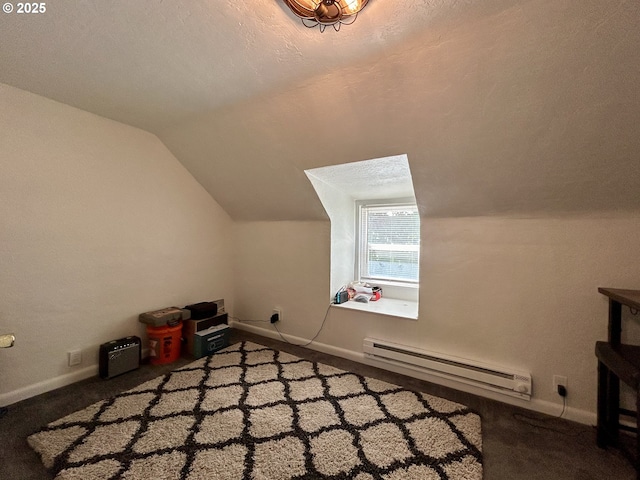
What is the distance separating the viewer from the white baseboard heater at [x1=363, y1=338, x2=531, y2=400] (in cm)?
181

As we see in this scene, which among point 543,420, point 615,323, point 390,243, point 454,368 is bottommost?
point 543,420

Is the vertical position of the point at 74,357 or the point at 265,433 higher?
→ the point at 74,357

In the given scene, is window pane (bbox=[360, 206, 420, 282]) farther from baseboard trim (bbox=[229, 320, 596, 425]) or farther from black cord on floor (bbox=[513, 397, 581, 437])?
black cord on floor (bbox=[513, 397, 581, 437])

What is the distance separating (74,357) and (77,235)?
97 cm

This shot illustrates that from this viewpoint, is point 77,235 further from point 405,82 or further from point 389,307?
point 389,307

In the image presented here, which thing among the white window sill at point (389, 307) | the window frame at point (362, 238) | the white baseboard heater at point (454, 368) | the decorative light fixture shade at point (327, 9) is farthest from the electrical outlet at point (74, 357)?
the decorative light fixture shade at point (327, 9)

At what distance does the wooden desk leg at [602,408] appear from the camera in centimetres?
146

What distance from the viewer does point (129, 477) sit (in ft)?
4.09

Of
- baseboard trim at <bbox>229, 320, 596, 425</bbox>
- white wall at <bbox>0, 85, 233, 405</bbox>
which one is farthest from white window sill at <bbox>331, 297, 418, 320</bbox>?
white wall at <bbox>0, 85, 233, 405</bbox>

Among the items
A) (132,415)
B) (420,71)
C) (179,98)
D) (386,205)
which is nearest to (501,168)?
(420,71)

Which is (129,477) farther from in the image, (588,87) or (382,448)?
(588,87)

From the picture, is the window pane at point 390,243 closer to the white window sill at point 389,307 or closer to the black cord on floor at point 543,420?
the white window sill at point 389,307

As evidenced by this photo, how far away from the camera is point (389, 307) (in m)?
2.56

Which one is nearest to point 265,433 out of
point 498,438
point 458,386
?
point 498,438
